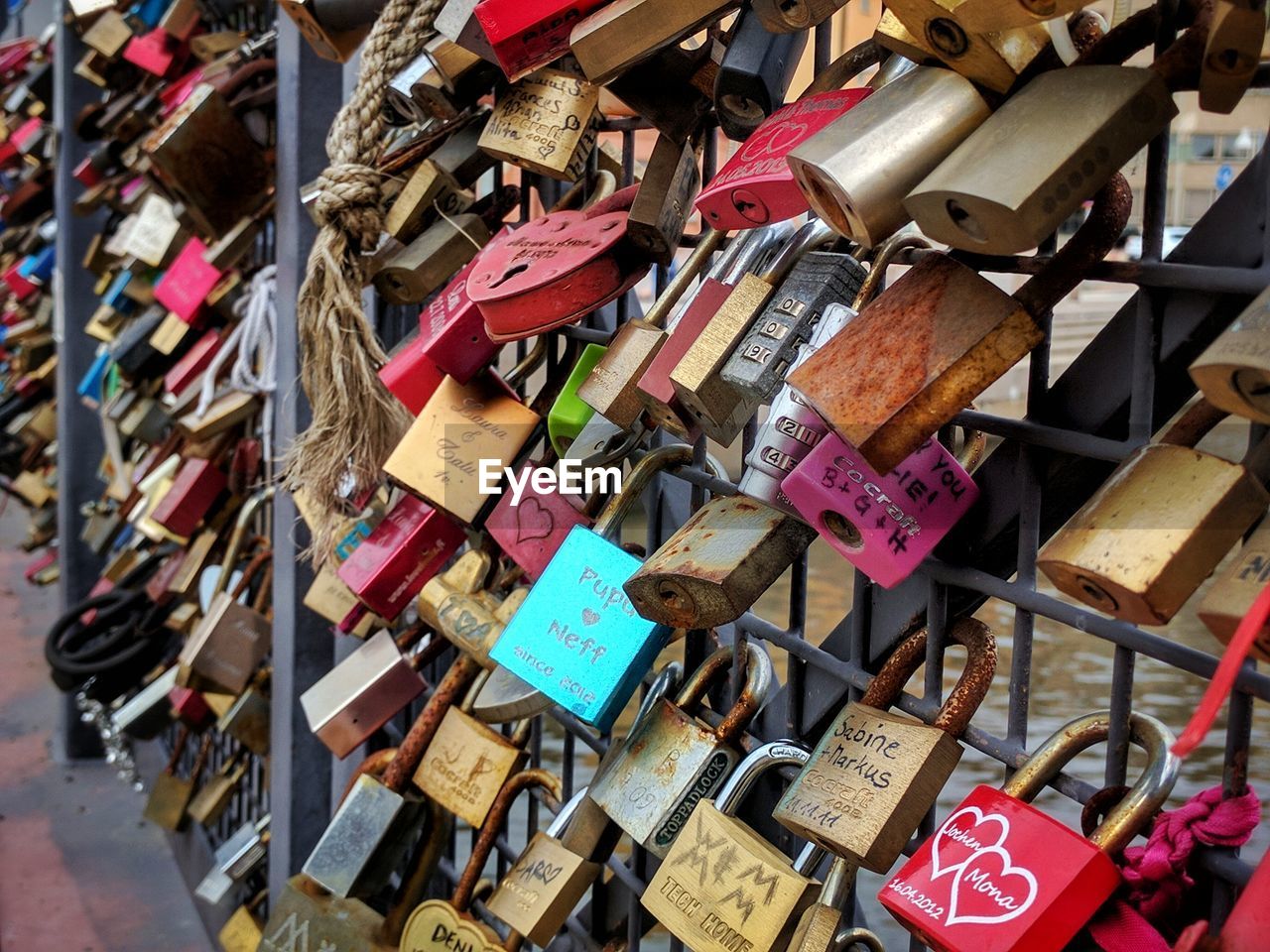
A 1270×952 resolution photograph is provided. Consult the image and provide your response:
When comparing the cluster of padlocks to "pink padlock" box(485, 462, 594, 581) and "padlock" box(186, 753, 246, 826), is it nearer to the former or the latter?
"pink padlock" box(485, 462, 594, 581)

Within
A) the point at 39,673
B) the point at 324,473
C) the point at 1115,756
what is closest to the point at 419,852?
the point at 324,473

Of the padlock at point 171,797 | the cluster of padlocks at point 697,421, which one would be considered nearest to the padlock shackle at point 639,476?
the cluster of padlocks at point 697,421

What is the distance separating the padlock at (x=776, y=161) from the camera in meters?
0.66

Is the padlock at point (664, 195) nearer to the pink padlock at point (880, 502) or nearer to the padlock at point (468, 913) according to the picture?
the pink padlock at point (880, 502)

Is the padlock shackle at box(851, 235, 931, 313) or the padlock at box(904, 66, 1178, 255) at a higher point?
the padlock at box(904, 66, 1178, 255)

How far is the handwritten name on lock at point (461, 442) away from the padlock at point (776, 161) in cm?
40

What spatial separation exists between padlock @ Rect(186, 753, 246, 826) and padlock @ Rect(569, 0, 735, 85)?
179cm

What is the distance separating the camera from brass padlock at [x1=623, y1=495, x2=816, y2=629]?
2.36 feet

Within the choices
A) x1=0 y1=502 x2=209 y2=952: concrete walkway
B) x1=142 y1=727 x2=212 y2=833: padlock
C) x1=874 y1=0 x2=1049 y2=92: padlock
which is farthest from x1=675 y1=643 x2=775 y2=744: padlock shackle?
x1=142 y1=727 x2=212 y2=833: padlock

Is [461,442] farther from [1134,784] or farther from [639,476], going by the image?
[1134,784]

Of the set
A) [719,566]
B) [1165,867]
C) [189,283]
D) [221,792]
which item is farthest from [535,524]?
[221,792]

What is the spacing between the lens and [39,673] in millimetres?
3814

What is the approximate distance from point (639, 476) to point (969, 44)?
1.52ft

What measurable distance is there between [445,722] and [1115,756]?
0.71 meters
